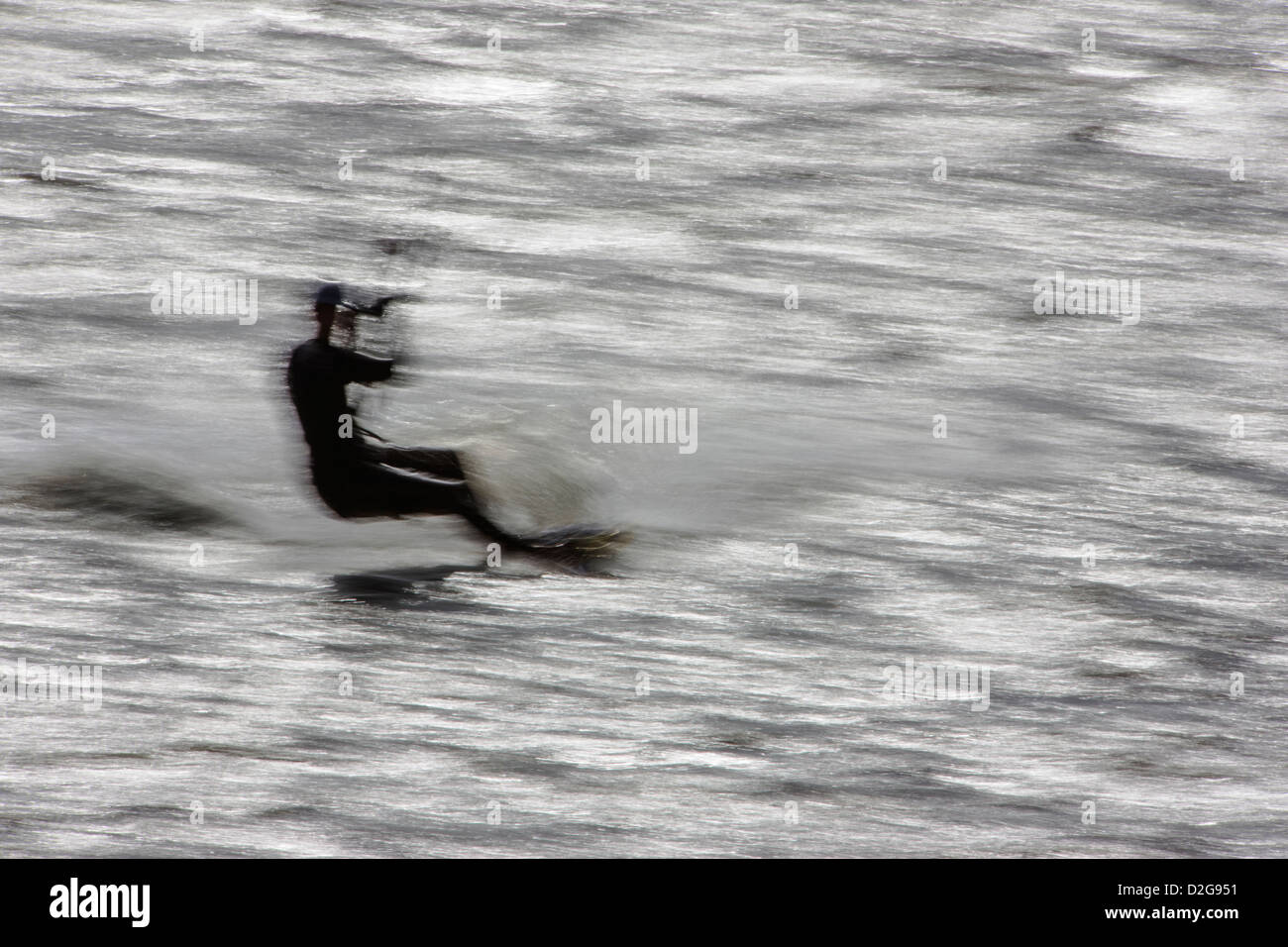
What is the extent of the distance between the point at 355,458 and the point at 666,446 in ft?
8.66

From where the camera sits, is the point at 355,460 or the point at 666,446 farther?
the point at 666,446

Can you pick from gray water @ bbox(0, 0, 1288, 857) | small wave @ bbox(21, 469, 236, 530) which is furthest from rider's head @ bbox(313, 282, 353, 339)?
small wave @ bbox(21, 469, 236, 530)

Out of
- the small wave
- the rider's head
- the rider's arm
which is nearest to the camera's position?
the rider's head

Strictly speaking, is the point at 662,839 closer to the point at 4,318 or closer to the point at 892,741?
the point at 892,741

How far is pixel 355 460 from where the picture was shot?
8539mm

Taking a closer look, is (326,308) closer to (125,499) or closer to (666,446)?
(125,499)

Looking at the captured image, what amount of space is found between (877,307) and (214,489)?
18.5 ft

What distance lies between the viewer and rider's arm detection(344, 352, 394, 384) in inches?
316

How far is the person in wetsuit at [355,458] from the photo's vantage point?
8.09m

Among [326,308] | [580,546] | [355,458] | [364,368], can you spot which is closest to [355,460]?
[355,458]

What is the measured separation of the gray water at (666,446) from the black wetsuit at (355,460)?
0.41m

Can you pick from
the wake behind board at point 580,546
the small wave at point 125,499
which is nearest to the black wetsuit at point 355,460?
the wake behind board at point 580,546

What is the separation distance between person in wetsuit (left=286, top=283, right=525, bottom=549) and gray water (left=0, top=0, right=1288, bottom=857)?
368 mm

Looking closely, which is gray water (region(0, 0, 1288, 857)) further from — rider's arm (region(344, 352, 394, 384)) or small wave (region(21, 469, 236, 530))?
rider's arm (region(344, 352, 394, 384))
